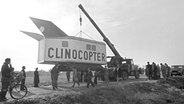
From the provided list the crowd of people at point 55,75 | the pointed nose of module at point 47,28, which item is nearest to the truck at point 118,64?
the crowd of people at point 55,75

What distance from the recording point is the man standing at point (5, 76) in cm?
950

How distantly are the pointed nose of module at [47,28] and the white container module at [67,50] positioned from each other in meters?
0.98

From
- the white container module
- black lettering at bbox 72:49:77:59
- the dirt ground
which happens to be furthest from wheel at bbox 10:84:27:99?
black lettering at bbox 72:49:77:59

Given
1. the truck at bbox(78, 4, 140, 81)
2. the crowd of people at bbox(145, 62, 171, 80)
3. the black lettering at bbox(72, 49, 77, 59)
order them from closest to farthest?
the black lettering at bbox(72, 49, 77, 59), the crowd of people at bbox(145, 62, 171, 80), the truck at bbox(78, 4, 140, 81)

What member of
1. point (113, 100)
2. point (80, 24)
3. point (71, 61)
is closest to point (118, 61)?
point (80, 24)

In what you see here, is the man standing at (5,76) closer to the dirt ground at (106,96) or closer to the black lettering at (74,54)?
the dirt ground at (106,96)

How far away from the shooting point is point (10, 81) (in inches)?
387

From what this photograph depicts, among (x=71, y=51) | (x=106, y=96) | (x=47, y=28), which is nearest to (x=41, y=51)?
(x=47, y=28)

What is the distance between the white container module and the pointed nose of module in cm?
98

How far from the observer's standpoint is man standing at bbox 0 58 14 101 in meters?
9.50

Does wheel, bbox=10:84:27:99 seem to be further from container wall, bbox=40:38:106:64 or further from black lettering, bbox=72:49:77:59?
Answer: black lettering, bbox=72:49:77:59

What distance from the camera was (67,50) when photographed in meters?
18.2

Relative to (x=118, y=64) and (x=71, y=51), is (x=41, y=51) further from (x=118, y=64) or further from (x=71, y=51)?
(x=118, y=64)

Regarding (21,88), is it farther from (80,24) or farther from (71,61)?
(80,24)
